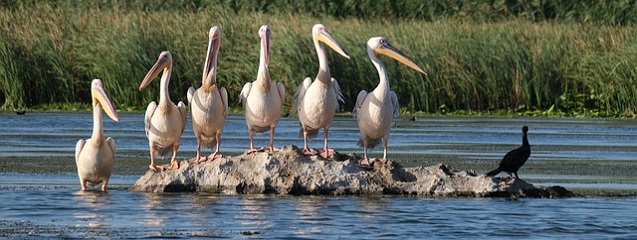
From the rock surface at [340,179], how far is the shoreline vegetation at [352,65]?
1106cm

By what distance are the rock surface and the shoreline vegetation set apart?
1106 cm

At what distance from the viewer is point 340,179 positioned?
1169 centimetres

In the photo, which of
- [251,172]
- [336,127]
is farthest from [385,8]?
[251,172]

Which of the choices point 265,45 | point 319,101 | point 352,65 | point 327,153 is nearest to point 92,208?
point 327,153

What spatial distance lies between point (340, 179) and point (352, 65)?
1169 cm

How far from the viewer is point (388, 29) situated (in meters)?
24.8

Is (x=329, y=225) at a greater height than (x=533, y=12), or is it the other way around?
(x=533, y=12)

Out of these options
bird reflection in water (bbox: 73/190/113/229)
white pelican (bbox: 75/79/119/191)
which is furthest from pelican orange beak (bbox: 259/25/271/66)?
bird reflection in water (bbox: 73/190/113/229)

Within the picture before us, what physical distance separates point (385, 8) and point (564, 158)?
20.0 metres

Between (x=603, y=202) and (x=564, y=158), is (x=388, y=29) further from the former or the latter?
(x=603, y=202)

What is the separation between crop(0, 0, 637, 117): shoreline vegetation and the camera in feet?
75.7

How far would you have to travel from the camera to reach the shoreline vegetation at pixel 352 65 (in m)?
23.1

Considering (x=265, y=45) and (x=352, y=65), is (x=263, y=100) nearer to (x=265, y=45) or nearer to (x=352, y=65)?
(x=265, y=45)

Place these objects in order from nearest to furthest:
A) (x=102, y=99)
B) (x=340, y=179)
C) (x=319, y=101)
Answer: (x=340, y=179)
(x=319, y=101)
(x=102, y=99)
